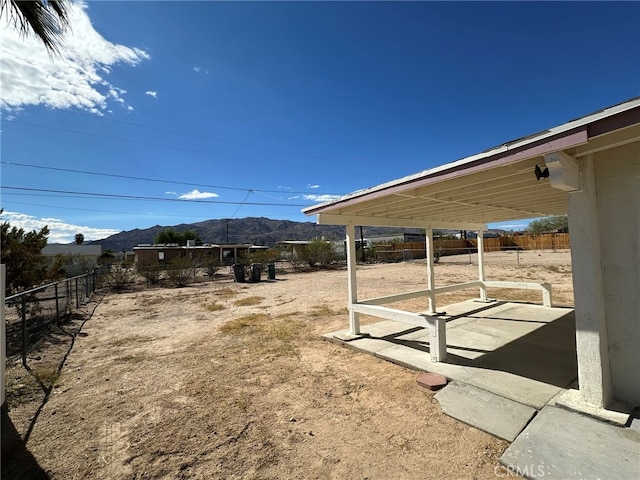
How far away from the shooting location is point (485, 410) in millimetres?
3117

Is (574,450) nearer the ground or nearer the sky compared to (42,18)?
nearer the ground

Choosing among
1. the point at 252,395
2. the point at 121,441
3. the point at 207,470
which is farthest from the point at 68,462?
the point at 252,395

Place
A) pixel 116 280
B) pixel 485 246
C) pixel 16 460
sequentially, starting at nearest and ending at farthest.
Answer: pixel 16 460
pixel 116 280
pixel 485 246

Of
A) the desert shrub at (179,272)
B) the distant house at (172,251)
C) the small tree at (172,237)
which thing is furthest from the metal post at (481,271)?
the small tree at (172,237)

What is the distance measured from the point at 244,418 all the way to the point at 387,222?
4.73 meters

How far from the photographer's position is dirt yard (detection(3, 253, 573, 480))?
2.49 m

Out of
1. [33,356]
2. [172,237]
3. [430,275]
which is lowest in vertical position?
[33,356]

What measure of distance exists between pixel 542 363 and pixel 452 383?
1.53m

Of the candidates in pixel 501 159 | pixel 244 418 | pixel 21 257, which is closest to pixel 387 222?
pixel 501 159

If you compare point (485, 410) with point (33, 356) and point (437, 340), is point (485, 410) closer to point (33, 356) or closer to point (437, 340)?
point (437, 340)

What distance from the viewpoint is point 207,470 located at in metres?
2.46

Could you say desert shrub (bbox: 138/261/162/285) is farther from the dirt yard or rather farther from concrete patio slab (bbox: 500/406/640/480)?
concrete patio slab (bbox: 500/406/640/480)

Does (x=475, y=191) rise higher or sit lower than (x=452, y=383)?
higher

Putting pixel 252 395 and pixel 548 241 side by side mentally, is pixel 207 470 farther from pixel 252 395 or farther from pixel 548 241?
pixel 548 241
